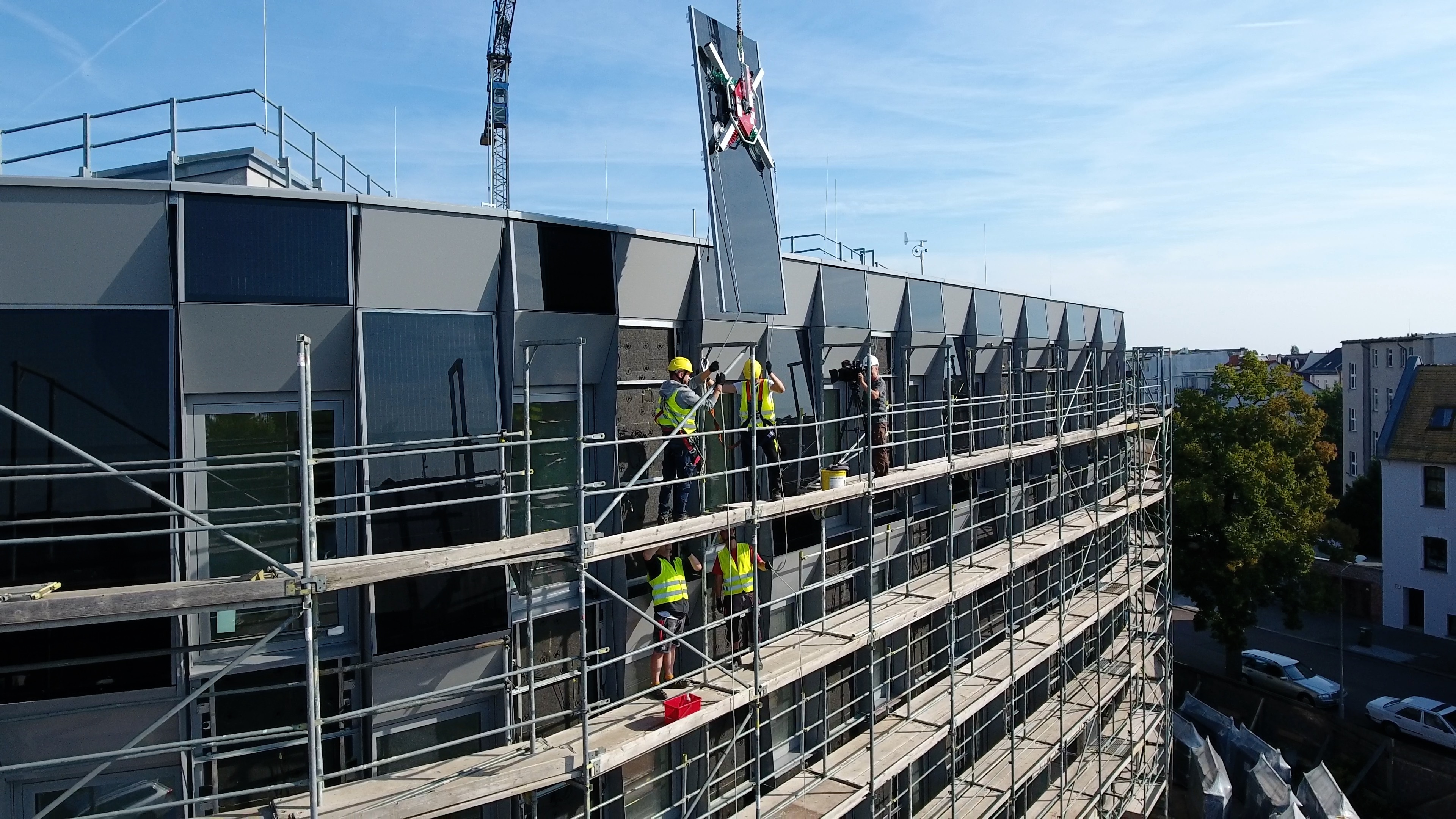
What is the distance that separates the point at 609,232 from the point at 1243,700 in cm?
2616

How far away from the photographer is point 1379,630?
1328 inches

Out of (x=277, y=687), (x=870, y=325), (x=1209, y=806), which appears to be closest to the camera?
(x=277, y=687)

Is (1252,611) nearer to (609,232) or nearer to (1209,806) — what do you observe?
(1209,806)

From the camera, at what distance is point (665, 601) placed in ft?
29.0

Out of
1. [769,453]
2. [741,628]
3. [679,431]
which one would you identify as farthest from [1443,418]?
[679,431]

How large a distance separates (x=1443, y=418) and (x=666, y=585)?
3516 cm

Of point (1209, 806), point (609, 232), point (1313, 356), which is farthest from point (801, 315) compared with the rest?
point (1313, 356)

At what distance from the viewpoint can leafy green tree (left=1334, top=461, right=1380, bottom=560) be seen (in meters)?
38.0

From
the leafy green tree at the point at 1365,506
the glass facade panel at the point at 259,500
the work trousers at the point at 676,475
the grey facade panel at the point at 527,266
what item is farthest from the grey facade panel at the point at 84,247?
the leafy green tree at the point at 1365,506

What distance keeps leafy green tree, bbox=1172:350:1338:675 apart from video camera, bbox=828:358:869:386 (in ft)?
59.8

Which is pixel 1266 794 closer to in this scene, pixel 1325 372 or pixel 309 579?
pixel 309 579

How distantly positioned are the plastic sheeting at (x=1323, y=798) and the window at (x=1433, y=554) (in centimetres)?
1555

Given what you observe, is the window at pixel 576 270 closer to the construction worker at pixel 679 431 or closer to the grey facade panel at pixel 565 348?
the grey facade panel at pixel 565 348

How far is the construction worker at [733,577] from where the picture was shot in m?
9.60
